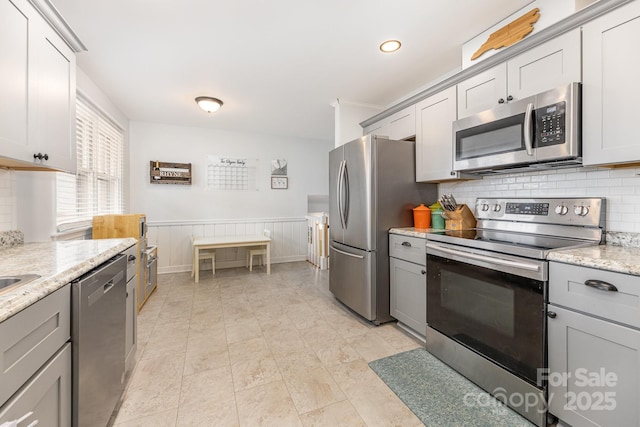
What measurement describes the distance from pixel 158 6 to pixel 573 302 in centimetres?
291

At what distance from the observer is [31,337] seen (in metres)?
0.85

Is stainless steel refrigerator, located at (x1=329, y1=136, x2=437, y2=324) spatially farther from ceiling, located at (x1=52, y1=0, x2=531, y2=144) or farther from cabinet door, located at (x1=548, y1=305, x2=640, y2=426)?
cabinet door, located at (x1=548, y1=305, x2=640, y2=426)

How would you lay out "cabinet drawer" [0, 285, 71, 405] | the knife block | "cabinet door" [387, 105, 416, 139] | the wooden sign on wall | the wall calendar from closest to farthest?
"cabinet drawer" [0, 285, 71, 405]
the knife block
"cabinet door" [387, 105, 416, 139]
the wooden sign on wall
the wall calendar

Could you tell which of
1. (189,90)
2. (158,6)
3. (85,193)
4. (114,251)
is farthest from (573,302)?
(85,193)

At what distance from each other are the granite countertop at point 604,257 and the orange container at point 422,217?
3.70 feet

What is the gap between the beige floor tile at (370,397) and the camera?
1472 millimetres

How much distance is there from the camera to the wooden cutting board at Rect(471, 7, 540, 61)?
178cm

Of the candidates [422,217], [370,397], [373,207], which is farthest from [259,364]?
[422,217]

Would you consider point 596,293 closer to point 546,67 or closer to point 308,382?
point 546,67

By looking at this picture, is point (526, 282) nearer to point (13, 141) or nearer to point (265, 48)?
point (265, 48)

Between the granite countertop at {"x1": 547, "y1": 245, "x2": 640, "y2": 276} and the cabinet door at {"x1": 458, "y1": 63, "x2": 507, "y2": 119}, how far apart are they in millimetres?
1097

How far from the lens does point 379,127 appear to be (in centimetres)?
315

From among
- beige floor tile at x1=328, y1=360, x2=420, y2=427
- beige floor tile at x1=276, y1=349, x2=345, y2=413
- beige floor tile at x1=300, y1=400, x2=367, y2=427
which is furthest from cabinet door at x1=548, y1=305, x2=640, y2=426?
beige floor tile at x1=276, y1=349, x2=345, y2=413

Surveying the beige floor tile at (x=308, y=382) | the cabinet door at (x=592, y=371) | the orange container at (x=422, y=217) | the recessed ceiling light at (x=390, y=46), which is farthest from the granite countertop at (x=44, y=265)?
the recessed ceiling light at (x=390, y=46)
